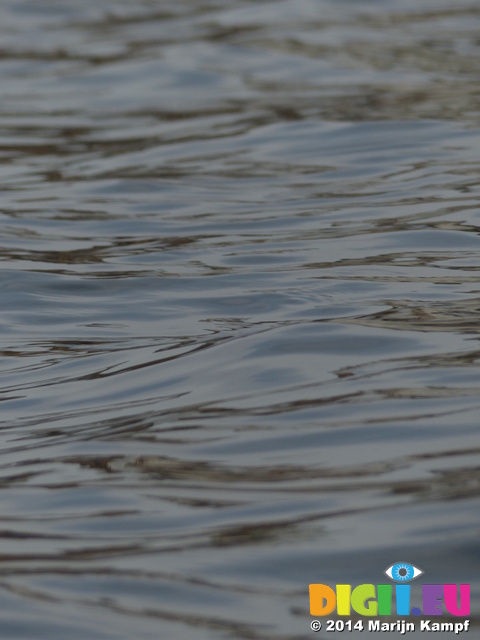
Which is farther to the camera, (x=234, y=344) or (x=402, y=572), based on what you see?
(x=234, y=344)

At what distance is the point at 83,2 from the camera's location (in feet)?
25.7

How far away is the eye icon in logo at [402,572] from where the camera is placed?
147 centimetres

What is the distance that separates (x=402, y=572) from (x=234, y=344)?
1.00 meters

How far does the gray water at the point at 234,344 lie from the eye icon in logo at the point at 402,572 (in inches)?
0.6

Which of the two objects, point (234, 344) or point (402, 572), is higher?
point (234, 344)

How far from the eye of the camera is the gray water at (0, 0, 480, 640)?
1.51m

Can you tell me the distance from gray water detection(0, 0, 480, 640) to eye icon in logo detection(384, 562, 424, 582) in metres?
0.02

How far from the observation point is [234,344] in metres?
2.40

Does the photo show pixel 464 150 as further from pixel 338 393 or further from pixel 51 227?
pixel 338 393

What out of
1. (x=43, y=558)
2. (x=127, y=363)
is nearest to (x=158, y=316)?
(x=127, y=363)

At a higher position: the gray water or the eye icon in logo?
the gray water

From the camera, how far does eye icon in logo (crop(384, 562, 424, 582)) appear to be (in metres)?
1.47

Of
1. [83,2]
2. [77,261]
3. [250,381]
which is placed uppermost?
[83,2]

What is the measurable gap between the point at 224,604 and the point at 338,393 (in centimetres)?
72
